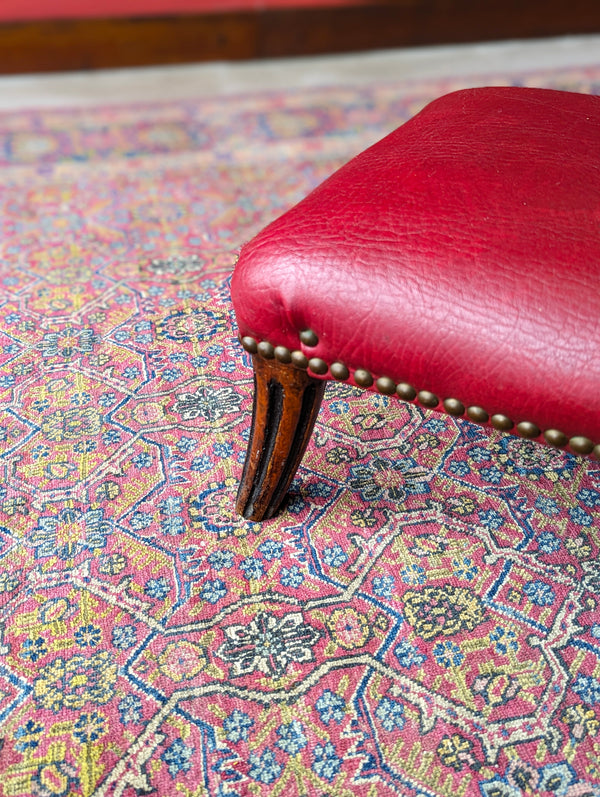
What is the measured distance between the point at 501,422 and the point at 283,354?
24 centimetres

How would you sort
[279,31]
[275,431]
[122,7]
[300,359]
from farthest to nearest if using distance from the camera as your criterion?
[279,31]
[122,7]
[275,431]
[300,359]

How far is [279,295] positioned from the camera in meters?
0.79

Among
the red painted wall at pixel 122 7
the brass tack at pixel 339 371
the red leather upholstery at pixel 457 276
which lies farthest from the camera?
the red painted wall at pixel 122 7

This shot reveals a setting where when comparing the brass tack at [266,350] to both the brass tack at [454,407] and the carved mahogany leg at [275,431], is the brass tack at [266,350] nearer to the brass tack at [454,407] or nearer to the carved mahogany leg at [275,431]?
the carved mahogany leg at [275,431]

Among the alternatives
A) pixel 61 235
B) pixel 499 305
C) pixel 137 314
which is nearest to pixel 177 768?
pixel 499 305

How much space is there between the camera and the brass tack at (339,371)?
0.81 meters

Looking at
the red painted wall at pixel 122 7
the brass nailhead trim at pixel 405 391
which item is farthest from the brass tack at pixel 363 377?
the red painted wall at pixel 122 7

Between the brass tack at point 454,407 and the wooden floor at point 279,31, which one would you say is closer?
the brass tack at point 454,407

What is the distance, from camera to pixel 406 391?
2.60 feet

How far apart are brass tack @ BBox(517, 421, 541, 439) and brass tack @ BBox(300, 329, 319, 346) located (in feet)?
0.73

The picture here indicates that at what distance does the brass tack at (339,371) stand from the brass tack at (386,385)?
0.03 m

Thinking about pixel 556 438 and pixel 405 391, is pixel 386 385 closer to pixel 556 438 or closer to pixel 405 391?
pixel 405 391

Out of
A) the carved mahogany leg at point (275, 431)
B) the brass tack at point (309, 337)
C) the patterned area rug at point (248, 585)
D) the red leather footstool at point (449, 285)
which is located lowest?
the patterned area rug at point (248, 585)

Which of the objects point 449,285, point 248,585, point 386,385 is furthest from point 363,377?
point 248,585
